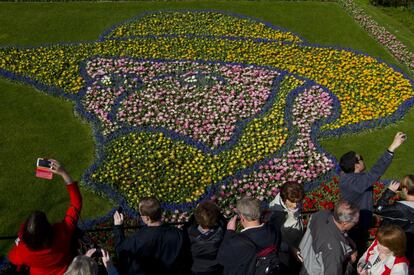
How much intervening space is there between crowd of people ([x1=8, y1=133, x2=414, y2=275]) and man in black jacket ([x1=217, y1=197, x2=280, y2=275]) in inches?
0.5

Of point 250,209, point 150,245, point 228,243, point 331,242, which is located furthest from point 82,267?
point 331,242

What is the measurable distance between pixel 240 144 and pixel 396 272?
21.3 feet

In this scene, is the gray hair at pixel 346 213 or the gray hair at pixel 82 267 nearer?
the gray hair at pixel 82 267

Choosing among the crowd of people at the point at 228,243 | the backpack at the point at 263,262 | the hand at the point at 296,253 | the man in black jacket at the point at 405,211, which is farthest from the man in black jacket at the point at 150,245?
the man in black jacket at the point at 405,211

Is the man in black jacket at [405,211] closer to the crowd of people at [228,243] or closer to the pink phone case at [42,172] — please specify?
the crowd of people at [228,243]

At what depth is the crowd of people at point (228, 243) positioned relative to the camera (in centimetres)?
548

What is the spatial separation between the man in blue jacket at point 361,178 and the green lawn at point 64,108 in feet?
15.0

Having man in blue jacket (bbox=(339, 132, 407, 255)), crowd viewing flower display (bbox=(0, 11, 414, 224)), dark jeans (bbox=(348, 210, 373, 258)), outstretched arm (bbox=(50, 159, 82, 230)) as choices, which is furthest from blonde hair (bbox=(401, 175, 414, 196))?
outstretched arm (bbox=(50, 159, 82, 230))

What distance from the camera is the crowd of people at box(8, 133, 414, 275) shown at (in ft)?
18.0

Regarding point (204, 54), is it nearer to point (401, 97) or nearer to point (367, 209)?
point (401, 97)

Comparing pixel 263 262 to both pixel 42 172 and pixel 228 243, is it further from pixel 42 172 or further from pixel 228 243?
pixel 42 172

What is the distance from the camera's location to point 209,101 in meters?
13.2

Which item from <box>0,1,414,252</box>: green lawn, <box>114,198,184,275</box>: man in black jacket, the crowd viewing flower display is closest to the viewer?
<box>114,198,184,275</box>: man in black jacket

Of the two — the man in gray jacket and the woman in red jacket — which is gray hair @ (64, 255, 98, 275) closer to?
the woman in red jacket
